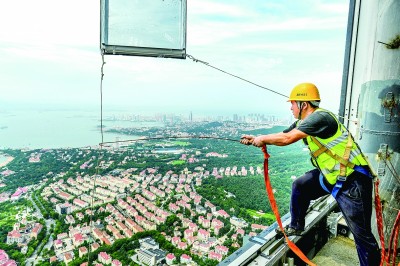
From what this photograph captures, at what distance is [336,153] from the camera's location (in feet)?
4.75

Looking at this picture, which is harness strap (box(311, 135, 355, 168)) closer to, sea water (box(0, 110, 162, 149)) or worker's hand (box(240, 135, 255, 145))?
worker's hand (box(240, 135, 255, 145))

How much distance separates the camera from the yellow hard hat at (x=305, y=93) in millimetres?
1576

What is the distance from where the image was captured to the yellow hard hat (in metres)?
1.58

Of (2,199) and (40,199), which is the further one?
(40,199)

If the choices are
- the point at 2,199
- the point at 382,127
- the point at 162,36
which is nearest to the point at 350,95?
the point at 382,127

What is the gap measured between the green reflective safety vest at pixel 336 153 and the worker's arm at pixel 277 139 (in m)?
0.17

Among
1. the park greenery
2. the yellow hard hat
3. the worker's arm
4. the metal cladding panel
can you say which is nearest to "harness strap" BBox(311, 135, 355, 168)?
the worker's arm

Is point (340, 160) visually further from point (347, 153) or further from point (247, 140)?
point (247, 140)

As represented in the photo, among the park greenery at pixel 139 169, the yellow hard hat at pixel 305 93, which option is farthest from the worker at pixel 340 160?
the park greenery at pixel 139 169

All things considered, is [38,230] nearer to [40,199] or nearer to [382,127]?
[40,199]

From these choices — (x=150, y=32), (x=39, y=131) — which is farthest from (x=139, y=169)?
(x=150, y=32)

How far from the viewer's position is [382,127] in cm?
178

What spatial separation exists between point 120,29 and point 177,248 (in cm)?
493

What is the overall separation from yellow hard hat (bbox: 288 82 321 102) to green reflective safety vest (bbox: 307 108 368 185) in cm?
15
